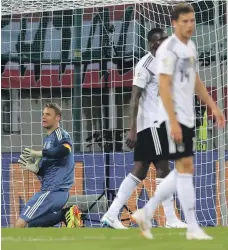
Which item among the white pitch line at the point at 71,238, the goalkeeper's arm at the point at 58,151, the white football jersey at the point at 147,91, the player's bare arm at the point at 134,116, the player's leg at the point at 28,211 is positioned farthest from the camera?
the player's leg at the point at 28,211

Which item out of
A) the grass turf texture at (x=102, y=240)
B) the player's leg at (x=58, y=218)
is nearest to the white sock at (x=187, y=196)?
the grass turf texture at (x=102, y=240)

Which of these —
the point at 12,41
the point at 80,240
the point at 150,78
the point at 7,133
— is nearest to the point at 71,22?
the point at 12,41

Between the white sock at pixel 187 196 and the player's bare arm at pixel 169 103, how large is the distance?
1.05ft

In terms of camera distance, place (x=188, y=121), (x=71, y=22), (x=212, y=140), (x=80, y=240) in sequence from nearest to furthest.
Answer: (x=188, y=121) → (x=80, y=240) → (x=212, y=140) → (x=71, y=22)

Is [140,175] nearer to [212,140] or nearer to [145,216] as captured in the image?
[145,216]

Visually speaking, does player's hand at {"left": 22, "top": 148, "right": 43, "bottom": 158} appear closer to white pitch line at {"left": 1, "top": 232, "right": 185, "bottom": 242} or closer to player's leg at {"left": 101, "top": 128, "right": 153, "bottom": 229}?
player's leg at {"left": 101, "top": 128, "right": 153, "bottom": 229}

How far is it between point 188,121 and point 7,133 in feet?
23.3

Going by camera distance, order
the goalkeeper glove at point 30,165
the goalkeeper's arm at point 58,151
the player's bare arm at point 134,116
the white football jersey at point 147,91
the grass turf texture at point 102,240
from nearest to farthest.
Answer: the grass turf texture at point 102,240 → the player's bare arm at point 134,116 → the white football jersey at point 147,91 → the goalkeeper's arm at point 58,151 → the goalkeeper glove at point 30,165

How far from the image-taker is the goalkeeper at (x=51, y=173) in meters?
8.95

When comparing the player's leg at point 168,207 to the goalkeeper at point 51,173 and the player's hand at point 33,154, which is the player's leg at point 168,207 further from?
the player's hand at point 33,154

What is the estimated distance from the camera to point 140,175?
7.66m

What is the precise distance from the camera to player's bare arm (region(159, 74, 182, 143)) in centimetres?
559

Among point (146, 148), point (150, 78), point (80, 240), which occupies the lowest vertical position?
point (80, 240)

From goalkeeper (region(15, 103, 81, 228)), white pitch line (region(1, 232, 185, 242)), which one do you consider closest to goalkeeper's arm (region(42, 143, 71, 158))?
goalkeeper (region(15, 103, 81, 228))
